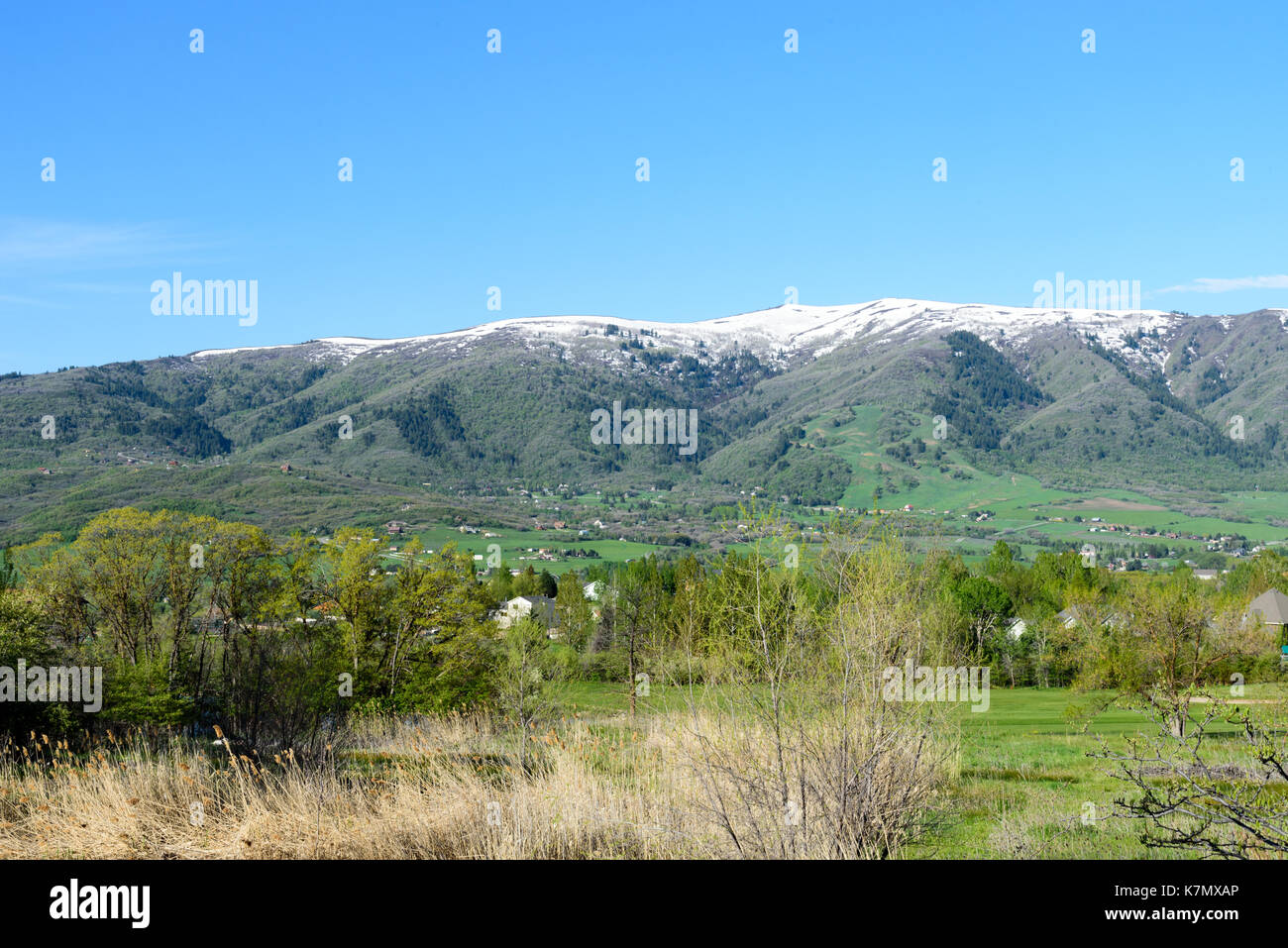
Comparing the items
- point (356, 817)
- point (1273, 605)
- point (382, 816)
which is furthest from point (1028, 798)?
point (1273, 605)

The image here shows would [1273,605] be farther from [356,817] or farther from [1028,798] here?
[356,817]

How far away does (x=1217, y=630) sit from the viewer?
41.2 meters

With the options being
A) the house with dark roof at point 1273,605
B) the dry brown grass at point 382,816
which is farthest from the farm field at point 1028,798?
the house with dark roof at point 1273,605

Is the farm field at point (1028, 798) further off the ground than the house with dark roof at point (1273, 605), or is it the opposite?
the farm field at point (1028, 798)

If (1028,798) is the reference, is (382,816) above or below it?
above

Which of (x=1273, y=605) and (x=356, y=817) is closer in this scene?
(x=356, y=817)

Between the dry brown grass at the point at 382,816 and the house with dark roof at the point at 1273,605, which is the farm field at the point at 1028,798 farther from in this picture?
the house with dark roof at the point at 1273,605

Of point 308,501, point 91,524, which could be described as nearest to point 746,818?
point 91,524

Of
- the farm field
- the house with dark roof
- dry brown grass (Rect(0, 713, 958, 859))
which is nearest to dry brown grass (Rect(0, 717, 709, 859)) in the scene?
dry brown grass (Rect(0, 713, 958, 859))

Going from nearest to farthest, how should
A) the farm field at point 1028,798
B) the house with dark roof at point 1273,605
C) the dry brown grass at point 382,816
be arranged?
the dry brown grass at point 382,816, the farm field at point 1028,798, the house with dark roof at point 1273,605

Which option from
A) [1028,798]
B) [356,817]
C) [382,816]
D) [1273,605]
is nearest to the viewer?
[356,817]

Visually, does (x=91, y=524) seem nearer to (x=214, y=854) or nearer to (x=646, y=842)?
(x=214, y=854)

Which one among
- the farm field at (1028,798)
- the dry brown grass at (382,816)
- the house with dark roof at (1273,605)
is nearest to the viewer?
the dry brown grass at (382,816)

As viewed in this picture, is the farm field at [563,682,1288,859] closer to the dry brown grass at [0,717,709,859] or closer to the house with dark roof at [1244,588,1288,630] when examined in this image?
the dry brown grass at [0,717,709,859]
